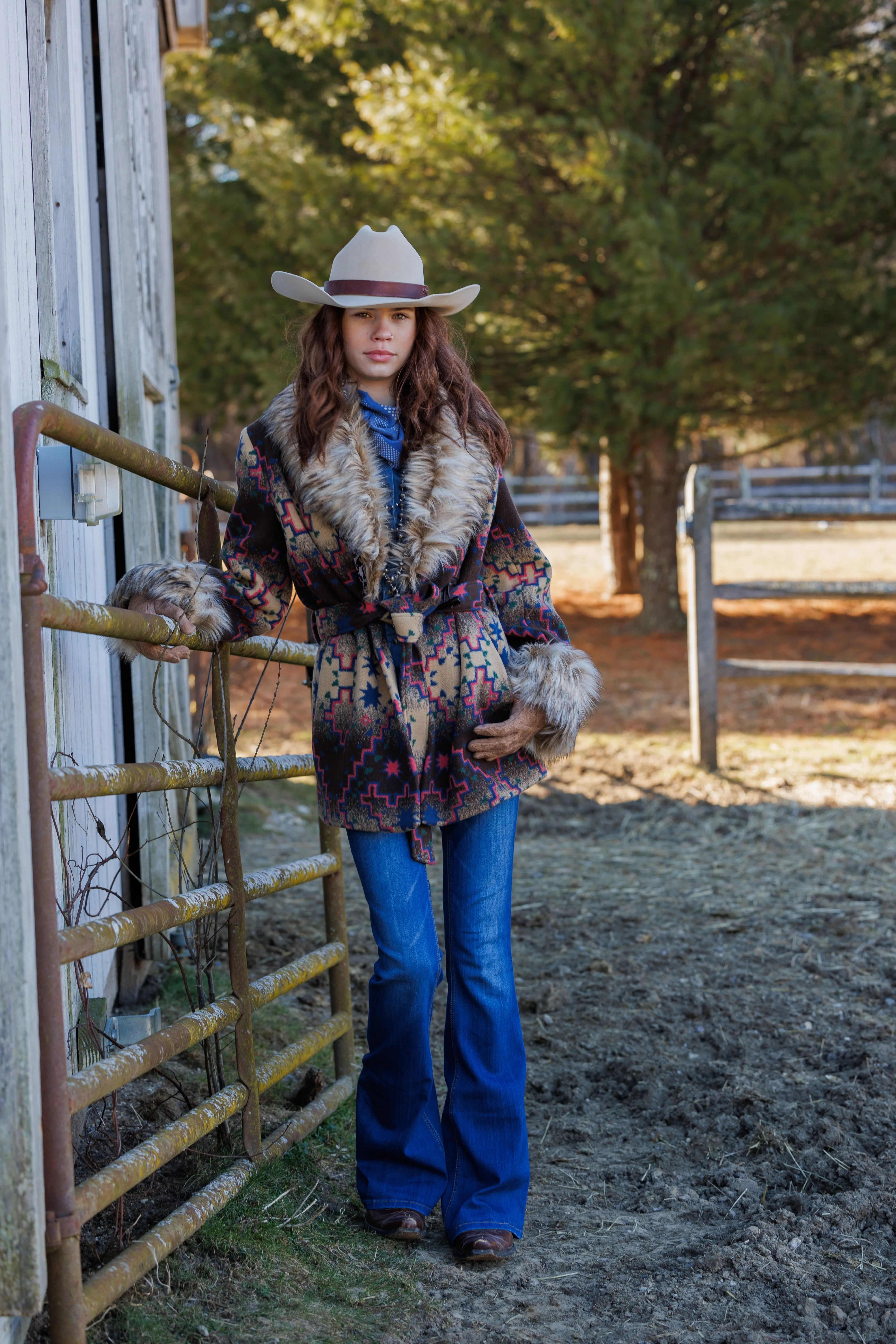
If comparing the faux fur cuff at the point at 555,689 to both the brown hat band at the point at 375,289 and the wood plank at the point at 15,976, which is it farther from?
the wood plank at the point at 15,976

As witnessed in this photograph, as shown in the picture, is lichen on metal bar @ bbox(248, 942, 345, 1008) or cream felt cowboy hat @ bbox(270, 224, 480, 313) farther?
lichen on metal bar @ bbox(248, 942, 345, 1008)

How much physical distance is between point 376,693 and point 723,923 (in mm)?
2592

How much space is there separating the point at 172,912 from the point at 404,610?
687 mm

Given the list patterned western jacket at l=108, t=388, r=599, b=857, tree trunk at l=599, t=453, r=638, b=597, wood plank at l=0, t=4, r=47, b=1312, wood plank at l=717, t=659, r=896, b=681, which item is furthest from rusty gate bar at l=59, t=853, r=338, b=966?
tree trunk at l=599, t=453, r=638, b=597

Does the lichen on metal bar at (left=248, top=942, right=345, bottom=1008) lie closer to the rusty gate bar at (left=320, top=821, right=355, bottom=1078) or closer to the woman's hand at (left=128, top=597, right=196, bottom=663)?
the rusty gate bar at (left=320, top=821, right=355, bottom=1078)

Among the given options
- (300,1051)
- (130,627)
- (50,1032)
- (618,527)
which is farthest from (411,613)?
(618,527)

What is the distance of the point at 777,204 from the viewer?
893 centimetres

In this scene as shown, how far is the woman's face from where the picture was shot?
242 cm

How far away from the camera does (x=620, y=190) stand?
328 inches

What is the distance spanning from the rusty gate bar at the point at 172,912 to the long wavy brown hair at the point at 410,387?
861mm

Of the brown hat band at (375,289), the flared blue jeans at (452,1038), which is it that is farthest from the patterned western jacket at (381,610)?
the brown hat band at (375,289)

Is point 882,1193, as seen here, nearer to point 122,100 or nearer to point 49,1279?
point 49,1279

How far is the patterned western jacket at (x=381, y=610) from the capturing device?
236cm

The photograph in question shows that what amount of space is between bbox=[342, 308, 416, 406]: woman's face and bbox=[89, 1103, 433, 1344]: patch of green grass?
163cm
